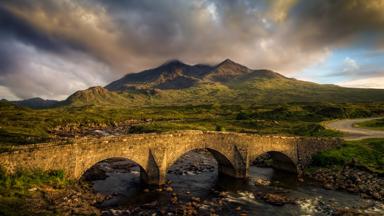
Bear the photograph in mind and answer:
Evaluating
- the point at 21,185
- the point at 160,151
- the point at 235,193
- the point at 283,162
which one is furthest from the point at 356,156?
the point at 21,185

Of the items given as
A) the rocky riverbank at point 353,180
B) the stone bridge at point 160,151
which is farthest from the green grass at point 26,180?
the rocky riverbank at point 353,180

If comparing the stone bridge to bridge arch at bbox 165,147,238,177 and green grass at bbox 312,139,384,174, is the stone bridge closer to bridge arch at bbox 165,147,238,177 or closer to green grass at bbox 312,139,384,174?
bridge arch at bbox 165,147,238,177

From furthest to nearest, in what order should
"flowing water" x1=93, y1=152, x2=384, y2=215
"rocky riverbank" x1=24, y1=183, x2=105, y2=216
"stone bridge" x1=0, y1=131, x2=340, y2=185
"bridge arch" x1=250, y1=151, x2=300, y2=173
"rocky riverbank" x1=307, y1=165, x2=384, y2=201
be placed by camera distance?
"bridge arch" x1=250, y1=151, x2=300, y2=173
"rocky riverbank" x1=307, y1=165, x2=384, y2=201
"flowing water" x1=93, y1=152, x2=384, y2=215
"stone bridge" x1=0, y1=131, x2=340, y2=185
"rocky riverbank" x1=24, y1=183, x2=105, y2=216

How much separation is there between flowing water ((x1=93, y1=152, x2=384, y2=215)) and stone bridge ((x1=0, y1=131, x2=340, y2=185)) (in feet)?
6.48

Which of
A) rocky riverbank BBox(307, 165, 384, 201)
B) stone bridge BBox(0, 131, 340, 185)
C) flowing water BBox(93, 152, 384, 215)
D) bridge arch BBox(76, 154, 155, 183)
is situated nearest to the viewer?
stone bridge BBox(0, 131, 340, 185)

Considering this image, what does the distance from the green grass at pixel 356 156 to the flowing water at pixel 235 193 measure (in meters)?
5.55

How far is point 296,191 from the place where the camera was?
111 feet

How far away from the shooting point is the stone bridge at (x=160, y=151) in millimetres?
25031

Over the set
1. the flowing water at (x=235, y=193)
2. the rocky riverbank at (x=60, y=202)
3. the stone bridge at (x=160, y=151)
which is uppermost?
the stone bridge at (x=160, y=151)

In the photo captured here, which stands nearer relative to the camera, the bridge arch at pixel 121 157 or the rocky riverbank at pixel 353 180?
the bridge arch at pixel 121 157

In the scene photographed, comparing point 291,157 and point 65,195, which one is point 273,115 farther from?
point 65,195

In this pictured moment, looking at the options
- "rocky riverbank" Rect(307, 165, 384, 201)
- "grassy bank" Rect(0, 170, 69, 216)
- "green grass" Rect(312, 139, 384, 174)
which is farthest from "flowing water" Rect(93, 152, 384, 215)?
"green grass" Rect(312, 139, 384, 174)

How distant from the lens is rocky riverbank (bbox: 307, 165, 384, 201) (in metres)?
33.1

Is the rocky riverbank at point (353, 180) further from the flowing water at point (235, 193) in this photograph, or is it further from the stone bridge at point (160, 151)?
the stone bridge at point (160, 151)
